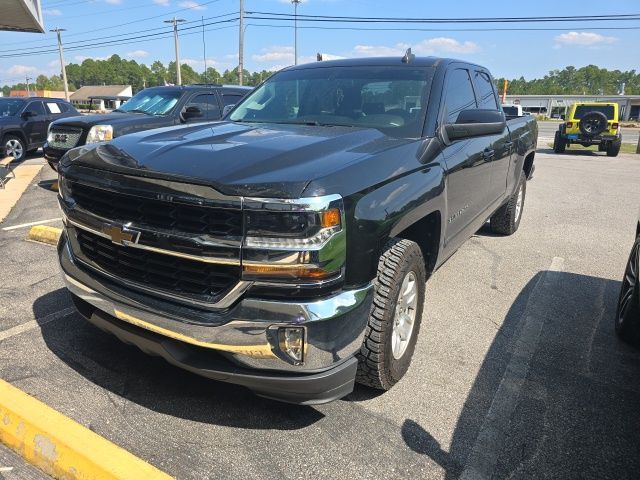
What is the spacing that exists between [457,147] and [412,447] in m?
2.07

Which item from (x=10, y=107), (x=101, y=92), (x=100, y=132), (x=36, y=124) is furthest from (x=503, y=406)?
(x=101, y=92)

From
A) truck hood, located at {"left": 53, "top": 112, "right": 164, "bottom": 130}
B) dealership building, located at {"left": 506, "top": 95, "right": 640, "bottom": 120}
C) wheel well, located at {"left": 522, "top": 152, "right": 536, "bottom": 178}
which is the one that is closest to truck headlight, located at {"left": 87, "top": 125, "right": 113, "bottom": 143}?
truck hood, located at {"left": 53, "top": 112, "right": 164, "bottom": 130}

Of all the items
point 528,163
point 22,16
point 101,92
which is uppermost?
point 22,16

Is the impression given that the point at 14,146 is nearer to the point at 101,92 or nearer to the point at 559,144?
the point at 559,144

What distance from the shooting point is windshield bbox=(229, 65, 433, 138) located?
3.38 m

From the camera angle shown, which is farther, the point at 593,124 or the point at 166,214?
the point at 593,124

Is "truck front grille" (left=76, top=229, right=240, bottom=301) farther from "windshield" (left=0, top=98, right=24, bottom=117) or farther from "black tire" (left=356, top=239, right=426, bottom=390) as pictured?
"windshield" (left=0, top=98, right=24, bottom=117)

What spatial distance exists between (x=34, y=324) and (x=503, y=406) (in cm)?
322

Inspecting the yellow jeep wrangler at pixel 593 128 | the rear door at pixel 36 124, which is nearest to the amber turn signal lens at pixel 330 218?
the rear door at pixel 36 124

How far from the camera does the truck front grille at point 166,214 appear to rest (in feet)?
6.88

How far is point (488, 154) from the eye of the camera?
430cm

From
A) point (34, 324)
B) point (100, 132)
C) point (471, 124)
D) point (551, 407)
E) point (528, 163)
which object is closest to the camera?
point (551, 407)

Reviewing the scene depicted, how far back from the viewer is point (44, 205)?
7688 millimetres

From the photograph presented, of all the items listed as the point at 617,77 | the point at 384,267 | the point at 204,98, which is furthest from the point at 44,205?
the point at 617,77
